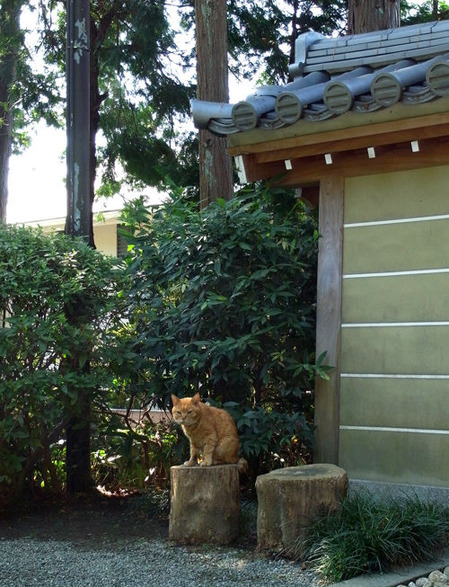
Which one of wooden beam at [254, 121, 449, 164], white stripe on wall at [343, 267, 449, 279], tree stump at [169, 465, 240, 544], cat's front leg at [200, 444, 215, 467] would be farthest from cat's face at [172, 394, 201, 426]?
wooden beam at [254, 121, 449, 164]

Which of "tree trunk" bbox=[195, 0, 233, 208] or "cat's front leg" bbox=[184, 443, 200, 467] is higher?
"tree trunk" bbox=[195, 0, 233, 208]

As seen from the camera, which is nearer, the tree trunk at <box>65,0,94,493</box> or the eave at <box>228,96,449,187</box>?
the eave at <box>228,96,449,187</box>

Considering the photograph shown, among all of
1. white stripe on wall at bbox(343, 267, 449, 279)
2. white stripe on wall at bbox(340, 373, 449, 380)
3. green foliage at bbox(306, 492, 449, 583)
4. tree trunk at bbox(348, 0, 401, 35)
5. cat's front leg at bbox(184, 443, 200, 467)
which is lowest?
green foliage at bbox(306, 492, 449, 583)

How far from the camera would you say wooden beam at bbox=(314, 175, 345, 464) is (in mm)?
6922

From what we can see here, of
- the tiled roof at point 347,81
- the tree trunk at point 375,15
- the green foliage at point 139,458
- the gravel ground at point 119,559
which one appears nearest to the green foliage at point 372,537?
the gravel ground at point 119,559

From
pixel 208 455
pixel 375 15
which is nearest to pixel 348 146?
pixel 208 455

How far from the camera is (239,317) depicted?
7219 mm

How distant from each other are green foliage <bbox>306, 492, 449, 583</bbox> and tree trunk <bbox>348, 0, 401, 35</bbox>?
22.5 ft

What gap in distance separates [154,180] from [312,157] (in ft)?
23.6

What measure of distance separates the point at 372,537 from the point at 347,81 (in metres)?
3.29

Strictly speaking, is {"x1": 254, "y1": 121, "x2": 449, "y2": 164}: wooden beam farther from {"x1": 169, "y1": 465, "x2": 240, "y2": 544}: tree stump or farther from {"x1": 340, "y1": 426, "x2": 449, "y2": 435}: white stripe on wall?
{"x1": 169, "y1": 465, "x2": 240, "y2": 544}: tree stump

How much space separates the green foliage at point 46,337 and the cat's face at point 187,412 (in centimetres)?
118

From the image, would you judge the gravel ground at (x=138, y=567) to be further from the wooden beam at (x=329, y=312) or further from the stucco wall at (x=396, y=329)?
the stucco wall at (x=396, y=329)

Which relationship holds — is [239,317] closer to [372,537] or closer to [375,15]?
[372,537]
